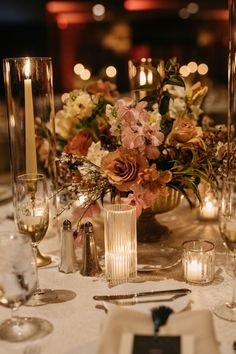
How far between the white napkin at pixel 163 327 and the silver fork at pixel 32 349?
14 centimetres

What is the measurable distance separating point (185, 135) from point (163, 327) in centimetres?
55

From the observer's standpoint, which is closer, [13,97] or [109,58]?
[13,97]

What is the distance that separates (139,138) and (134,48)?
606 centimetres

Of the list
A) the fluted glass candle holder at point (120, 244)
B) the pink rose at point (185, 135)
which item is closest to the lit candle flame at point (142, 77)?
the pink rose at point (185, 135)

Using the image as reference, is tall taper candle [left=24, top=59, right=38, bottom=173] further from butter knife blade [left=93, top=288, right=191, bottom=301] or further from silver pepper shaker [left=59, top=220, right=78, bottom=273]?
butter knife blade [left=93, top=288, right=191, bottom=301]

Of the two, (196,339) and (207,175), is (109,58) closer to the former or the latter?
(207,175)

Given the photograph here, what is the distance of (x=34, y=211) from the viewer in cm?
127

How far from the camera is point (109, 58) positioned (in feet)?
22.8

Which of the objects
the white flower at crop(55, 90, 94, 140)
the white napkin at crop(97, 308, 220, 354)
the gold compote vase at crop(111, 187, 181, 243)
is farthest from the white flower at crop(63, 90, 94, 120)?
A: the white napkin at crop(97, 308, 220, 354)

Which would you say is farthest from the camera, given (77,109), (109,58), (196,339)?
(109,58)

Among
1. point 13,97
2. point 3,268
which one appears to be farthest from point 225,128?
point 3,268

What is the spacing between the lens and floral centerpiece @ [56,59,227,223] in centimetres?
126

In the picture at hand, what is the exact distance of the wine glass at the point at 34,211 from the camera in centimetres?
119

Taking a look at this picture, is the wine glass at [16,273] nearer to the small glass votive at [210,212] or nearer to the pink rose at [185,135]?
the pink rose at [185,135]
